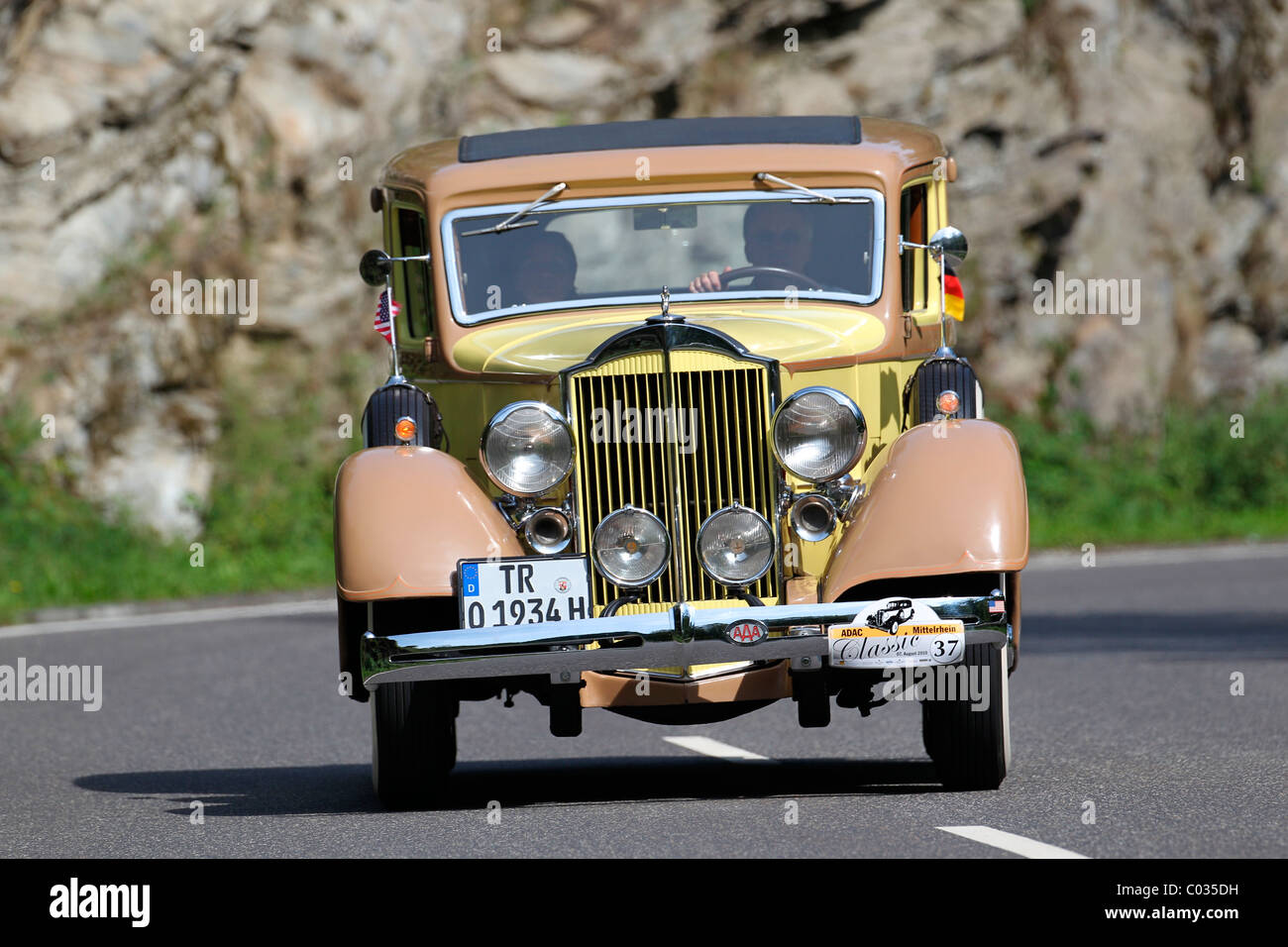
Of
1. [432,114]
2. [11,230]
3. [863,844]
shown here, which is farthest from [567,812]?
[432,114]

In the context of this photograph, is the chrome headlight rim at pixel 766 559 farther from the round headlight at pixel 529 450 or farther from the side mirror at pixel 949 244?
the side mirror at pixel 949 244

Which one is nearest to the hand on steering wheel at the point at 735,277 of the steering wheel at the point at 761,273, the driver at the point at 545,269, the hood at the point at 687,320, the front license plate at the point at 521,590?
the steering wheel at the point at 761,273

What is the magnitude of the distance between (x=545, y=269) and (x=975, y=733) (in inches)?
105

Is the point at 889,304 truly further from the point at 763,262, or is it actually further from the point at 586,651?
the point at 586,651

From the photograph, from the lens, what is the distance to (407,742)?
797cm

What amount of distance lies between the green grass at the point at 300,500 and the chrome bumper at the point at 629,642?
40.4ft

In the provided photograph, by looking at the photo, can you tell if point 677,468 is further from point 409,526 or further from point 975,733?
point 975,733

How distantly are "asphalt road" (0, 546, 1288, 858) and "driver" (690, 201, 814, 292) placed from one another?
211cm

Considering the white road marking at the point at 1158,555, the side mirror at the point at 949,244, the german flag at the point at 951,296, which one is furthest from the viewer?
the white road marking at the point at 1158,555

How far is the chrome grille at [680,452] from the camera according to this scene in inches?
310

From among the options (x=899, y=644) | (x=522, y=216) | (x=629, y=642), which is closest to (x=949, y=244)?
(x=522, y=216)
